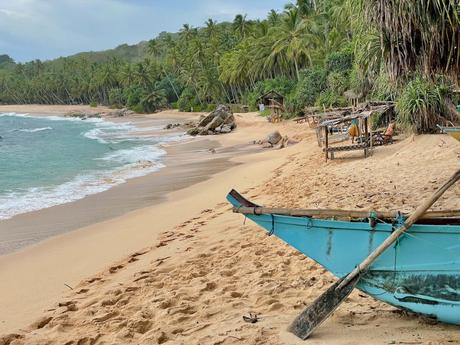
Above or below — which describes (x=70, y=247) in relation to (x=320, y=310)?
below

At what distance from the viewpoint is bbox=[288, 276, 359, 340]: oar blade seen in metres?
3.64

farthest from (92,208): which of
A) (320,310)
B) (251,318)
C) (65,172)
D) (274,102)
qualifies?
(274,102)

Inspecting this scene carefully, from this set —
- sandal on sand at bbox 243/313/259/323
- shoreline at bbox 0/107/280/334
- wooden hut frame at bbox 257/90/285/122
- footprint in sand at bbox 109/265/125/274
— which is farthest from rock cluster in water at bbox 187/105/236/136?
sandal on sand at bbox 243/313/259/323

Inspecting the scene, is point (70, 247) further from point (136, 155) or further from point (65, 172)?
point (136, 155)

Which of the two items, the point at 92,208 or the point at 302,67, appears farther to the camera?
the point at 302,67

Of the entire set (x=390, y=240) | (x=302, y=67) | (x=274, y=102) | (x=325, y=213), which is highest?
(x=302, y=67)

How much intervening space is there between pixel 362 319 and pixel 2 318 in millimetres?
4100

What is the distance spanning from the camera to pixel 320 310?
3672 millimetres

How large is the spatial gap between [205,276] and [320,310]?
221cm

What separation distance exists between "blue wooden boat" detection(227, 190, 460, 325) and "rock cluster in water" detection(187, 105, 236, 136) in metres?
30.0

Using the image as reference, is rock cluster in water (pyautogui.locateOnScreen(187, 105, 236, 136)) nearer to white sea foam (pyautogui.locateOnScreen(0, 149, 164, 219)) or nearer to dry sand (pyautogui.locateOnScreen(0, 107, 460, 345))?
white sea foam (pyautogui.locateOnScreen(0, 149, 164, 219))

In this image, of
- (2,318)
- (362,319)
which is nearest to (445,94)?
(362,319)

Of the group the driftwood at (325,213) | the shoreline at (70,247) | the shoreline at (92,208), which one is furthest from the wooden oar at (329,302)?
the shoreline at (92,208)

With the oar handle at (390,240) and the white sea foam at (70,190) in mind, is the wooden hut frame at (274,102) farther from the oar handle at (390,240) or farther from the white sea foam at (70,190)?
the oar handle at (390,240)
